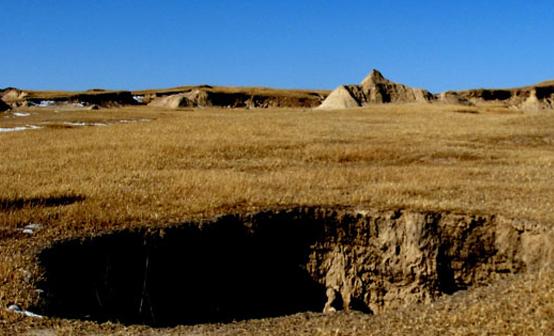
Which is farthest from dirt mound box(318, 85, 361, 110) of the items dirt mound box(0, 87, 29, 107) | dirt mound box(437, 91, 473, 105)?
dirt mound box(0, 87, 29, 107)

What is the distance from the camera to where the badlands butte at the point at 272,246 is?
945 cm

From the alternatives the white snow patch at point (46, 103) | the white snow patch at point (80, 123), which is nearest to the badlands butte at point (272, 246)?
the white snow patch at point (80, 123)

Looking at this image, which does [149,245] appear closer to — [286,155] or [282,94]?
[286,155]

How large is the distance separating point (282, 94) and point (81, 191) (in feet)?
310

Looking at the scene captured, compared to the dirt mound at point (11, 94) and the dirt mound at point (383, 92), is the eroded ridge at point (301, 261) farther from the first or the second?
the dirt mound at point (11, 94)

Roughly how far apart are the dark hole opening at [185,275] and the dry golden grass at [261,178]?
0.49 meters

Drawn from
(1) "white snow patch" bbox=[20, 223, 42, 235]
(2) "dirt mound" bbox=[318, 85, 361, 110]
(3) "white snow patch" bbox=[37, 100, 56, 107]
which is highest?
(2) "dirt mound" bbox=[318, 85, 361, 110]

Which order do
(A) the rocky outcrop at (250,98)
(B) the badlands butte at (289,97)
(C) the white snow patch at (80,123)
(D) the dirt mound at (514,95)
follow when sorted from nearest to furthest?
(C) the white snow patch at (80,123) < (B) the badlands butte at (289,97) < (A) the rocky outcrop at (250,98) < (D) the dirt mound at (514,95)

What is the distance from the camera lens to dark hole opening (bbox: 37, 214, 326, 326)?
11.6 meters

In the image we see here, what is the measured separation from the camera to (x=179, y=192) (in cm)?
1583

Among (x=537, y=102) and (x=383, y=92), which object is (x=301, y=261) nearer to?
(x=383, y=92)

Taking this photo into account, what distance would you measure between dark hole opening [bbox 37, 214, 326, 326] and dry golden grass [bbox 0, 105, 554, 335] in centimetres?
49

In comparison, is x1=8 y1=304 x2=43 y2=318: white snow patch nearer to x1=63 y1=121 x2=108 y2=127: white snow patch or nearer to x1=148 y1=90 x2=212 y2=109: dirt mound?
x1=63 y1=121 x2=108 y2=127: white snow patch

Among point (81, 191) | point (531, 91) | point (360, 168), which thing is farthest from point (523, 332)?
point (531, 91)
